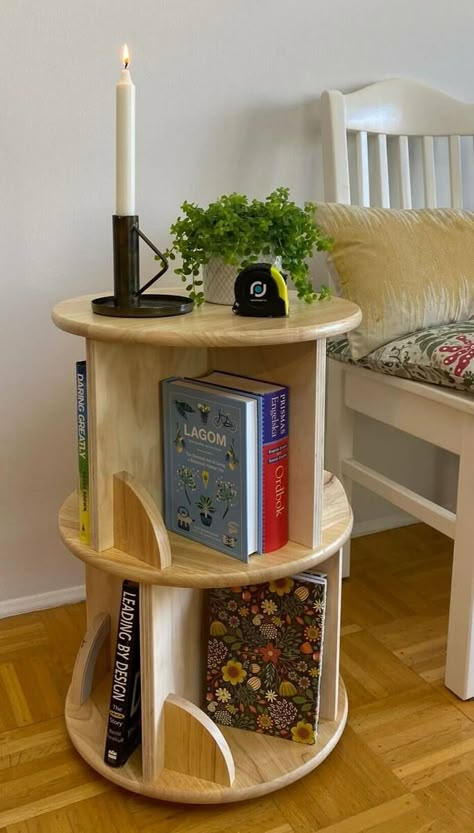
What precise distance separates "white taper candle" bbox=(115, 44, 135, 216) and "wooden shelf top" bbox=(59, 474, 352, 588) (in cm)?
39

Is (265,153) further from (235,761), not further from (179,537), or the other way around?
(235,761)

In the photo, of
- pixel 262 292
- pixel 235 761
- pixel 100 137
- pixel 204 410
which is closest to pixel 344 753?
pixel 235 761

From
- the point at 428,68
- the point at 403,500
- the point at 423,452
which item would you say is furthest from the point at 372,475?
the point at 428,68

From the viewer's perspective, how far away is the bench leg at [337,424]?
4.50ft

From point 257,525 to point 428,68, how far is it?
3.33 ft

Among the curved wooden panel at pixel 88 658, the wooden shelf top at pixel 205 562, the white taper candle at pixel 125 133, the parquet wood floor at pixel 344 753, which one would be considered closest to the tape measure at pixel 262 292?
the white taper candle at pixel 125 133

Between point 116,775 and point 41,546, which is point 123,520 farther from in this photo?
point 41,546

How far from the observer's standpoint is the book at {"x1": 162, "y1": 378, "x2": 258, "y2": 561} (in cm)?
87

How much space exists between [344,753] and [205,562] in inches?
13.7

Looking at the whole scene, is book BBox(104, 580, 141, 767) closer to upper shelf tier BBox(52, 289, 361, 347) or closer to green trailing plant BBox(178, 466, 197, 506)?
green trailing plant BBox(178, 466, 197, 506)

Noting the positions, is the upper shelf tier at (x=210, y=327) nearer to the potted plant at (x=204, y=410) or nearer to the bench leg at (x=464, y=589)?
the potted plant at (x=204, y=410)

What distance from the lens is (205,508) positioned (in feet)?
→ 3.02

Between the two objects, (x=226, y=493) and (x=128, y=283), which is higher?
(x=128, y=283)

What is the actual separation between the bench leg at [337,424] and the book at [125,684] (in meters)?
0.58
